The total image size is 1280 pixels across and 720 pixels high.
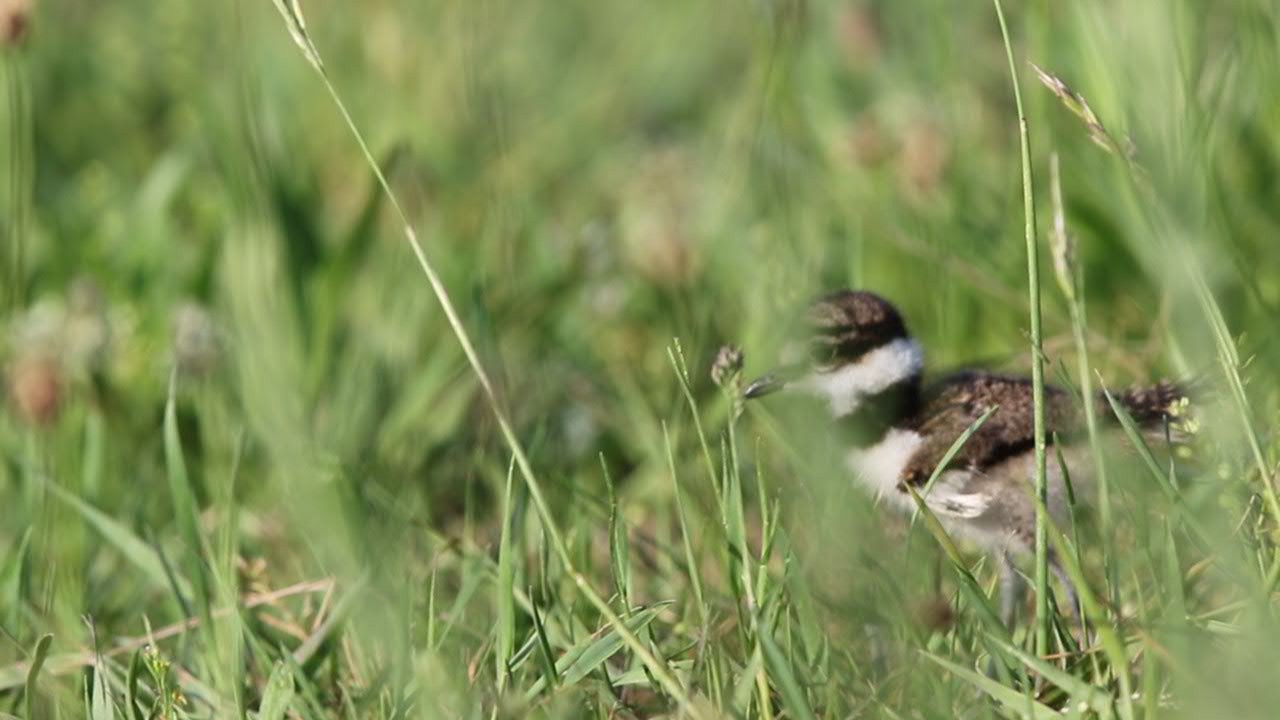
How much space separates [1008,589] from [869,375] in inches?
19.9

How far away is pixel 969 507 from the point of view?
2650 mm

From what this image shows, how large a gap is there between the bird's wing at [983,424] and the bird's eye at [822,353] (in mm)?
203

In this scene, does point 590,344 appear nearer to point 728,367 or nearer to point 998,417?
point 998,417

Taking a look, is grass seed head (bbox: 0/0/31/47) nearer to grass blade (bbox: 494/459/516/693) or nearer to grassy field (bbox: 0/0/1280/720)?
grassy field (bbox: 0/0/1280/720)

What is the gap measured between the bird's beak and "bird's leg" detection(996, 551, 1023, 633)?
1.61 ft

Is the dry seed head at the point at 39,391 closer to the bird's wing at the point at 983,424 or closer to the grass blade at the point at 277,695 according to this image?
the grass blade at the point at 277,695

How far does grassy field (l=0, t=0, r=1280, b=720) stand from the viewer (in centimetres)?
259

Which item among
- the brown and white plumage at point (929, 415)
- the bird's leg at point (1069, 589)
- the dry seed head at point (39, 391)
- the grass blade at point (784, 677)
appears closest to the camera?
the grass blade at point (784, 677)

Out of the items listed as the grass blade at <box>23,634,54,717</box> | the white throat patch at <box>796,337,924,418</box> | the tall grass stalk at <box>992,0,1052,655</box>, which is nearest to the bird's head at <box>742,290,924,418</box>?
the white throat patch at <box>796,337,924,418</box>

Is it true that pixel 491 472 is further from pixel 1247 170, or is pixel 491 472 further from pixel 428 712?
pixel 1247 170

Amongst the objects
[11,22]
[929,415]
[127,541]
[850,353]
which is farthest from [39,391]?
[929,415]

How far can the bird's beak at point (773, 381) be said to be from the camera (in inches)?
131

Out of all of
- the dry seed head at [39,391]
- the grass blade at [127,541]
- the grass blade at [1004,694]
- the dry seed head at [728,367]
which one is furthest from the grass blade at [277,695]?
the dry seed head at [39,391]

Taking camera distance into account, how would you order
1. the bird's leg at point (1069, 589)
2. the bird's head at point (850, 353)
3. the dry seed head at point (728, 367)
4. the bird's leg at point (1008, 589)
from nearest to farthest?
1. the dry seed head at point (728, 367)
2. the bird's leg at point (1069, 589)
3. the bird's leg at point (1008, 589)
4. the bird's head at point (850, 353)
